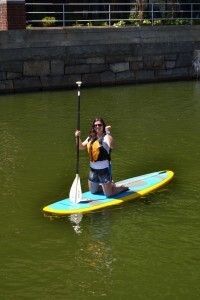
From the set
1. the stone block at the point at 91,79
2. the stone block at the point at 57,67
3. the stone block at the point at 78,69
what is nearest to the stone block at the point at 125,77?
the stone block at the point at 91,79

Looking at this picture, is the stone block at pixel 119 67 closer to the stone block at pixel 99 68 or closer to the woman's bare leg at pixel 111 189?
the stone block at pixel 99 68

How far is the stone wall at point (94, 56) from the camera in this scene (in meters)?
20.8

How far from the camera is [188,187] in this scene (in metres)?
9.70

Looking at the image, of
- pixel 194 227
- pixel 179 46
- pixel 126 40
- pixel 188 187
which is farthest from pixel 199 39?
pixel 194 227

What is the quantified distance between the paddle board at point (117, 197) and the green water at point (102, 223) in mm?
120

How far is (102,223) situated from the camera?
812 centimetres

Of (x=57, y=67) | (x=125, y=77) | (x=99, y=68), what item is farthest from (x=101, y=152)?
(x=125, y=77)

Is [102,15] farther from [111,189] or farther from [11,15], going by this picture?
[111,189]

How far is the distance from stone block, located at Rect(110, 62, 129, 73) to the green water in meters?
7.50

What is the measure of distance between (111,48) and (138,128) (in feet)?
28.3

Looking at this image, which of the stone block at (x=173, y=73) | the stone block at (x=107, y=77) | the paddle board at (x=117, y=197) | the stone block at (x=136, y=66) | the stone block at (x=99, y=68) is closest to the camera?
the paddle board at (x=117, y=197)

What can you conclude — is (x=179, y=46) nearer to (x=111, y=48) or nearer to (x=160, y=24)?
(x=160, y=24)

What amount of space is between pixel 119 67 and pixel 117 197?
14.5m

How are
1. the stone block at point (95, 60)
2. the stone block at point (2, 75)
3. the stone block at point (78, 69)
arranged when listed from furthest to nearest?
1. the stone block at point (95, 60)
2. the stone block at point (78, 69)
3. the stone block at point (2, 75)
